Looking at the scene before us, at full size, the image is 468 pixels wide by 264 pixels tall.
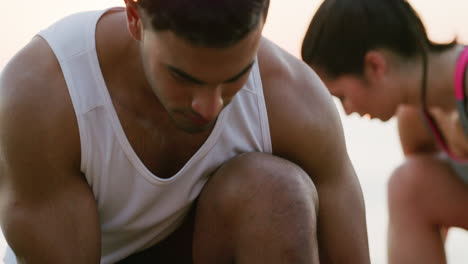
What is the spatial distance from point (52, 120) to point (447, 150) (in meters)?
0.75

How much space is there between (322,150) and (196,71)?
0.32m

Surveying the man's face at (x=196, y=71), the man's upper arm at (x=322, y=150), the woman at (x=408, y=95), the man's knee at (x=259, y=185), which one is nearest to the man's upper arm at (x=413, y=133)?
the woman at (x=408, y=95)

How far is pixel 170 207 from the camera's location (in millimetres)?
1141

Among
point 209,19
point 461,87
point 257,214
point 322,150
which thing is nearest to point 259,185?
point 257,214

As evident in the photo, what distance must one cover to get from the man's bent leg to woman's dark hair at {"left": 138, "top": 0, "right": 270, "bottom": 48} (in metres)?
0.23

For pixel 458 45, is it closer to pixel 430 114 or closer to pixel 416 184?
pixel 430 114

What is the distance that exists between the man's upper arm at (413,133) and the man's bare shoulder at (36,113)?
27.7 inches

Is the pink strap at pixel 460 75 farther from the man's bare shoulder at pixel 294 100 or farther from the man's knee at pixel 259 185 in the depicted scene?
the man's knee at pixel 259 185

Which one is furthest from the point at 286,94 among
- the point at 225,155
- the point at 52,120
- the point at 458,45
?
the point at 458,45

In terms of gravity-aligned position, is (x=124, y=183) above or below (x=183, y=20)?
below

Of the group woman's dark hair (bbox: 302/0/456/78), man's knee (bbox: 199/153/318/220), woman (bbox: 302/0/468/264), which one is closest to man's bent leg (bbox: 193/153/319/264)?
man's knee (bbox: 199/153/318/220)

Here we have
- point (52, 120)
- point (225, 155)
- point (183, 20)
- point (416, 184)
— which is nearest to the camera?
point (183, 20)

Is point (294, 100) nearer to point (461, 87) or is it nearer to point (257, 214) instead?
point (257, 214)

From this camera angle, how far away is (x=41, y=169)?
107 centimetres
